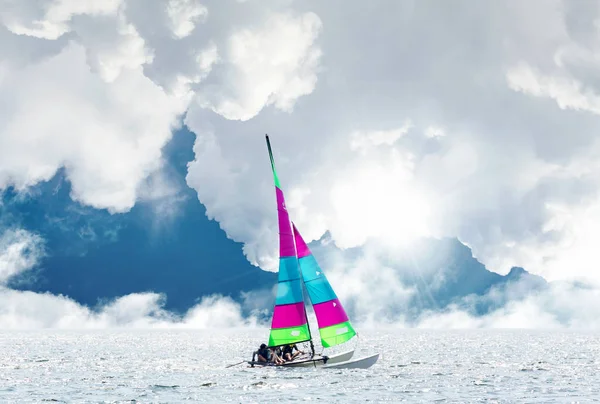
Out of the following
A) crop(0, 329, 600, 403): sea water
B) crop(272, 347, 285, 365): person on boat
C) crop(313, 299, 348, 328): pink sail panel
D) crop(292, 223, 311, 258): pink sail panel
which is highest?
crop(292, 223, 311, 258): pink sail panel

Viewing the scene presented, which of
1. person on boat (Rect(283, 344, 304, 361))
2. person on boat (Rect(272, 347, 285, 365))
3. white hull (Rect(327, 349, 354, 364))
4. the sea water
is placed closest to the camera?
the sea water

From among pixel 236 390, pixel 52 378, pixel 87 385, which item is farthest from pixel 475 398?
pixel 52 378

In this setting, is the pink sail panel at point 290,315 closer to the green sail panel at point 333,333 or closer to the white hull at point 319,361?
the green sail panel at point 333,333

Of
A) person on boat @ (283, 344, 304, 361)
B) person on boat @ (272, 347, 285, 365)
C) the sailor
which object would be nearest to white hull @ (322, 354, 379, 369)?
person on boat @ (283, 344, 304, 361)

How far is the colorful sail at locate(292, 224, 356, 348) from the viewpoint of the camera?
189 ft

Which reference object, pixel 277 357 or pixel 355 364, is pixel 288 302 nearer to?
pixel 277 357

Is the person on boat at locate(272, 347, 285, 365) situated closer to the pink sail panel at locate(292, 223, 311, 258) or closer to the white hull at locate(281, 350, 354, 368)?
the white hull at locate(281, 350, 354, 368)

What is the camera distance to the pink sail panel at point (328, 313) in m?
57.9

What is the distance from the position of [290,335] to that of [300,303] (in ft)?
8.98

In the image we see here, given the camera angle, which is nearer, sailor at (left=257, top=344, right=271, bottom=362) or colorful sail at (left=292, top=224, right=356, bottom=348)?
colorful sail at (left=292, top=224, right=356, bottom=348)

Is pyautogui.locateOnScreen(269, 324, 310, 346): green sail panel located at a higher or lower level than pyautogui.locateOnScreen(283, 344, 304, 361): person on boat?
higher

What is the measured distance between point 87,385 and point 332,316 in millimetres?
19572

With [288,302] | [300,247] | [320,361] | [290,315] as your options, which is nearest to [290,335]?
[290,315]

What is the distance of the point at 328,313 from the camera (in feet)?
190
